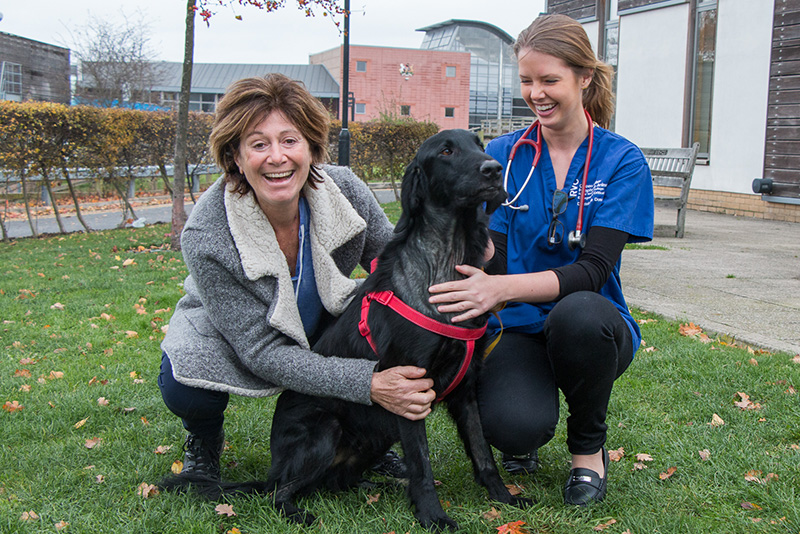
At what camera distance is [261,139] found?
247 centimetres

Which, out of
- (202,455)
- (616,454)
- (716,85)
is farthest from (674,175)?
(202,455)

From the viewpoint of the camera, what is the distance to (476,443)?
2500mm

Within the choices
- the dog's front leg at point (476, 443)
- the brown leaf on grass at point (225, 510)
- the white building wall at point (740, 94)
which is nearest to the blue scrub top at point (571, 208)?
the dog's front leg at point (476, 443)

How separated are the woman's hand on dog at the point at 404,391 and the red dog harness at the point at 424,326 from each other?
12 centimetres

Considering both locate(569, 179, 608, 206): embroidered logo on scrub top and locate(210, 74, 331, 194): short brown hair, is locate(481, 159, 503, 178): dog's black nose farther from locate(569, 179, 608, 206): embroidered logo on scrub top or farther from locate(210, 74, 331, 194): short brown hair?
locate(210, 74, 331, 194): short brown hair

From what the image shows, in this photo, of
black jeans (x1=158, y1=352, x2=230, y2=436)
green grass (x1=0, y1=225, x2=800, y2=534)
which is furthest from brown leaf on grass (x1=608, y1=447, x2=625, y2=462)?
black jeans (x1=158, y1=352, x2=230, y2=436)

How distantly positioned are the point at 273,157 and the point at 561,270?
1.13 metres

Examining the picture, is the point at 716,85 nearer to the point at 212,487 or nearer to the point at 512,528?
the point at 512,528

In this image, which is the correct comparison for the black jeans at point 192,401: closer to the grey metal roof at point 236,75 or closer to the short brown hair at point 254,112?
the short brown hair at point 254,112

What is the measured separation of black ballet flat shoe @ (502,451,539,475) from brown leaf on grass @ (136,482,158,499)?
1.43 m

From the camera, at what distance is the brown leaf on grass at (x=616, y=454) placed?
2.80 m

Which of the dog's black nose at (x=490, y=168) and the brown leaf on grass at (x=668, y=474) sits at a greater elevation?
the dog's black nose at (x=490, y=168)

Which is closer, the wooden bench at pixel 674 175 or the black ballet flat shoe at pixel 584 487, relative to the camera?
the black ballet flat shoe at pixel 584 487

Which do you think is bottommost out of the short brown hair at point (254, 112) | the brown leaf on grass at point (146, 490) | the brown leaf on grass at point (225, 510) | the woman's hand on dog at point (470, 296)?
the brown leaf on grass at point (146, 490)
